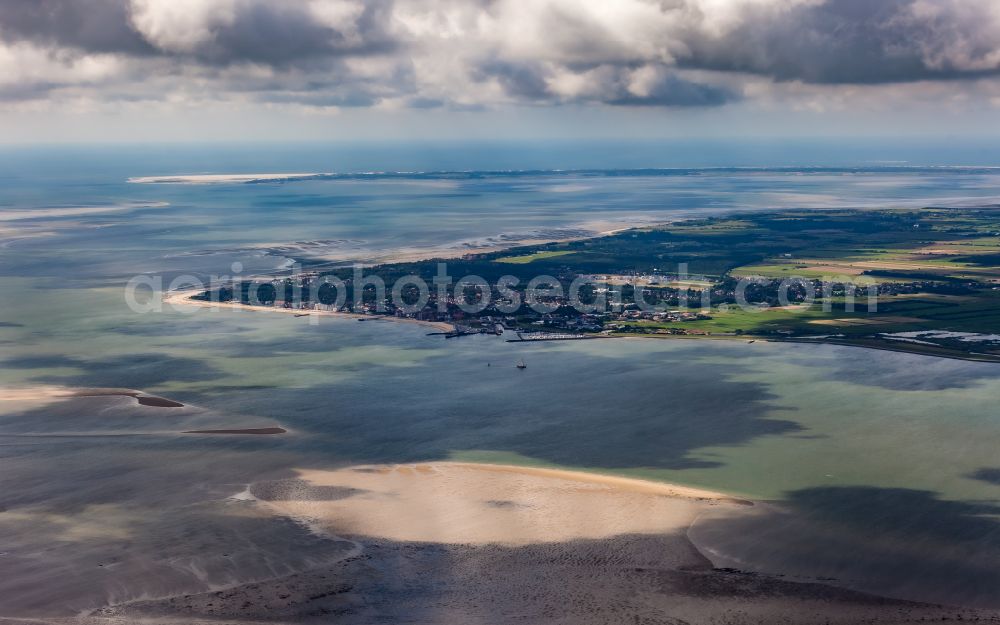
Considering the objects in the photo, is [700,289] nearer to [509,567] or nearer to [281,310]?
[281,310]

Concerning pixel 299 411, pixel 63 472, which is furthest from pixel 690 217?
pixel 63 472

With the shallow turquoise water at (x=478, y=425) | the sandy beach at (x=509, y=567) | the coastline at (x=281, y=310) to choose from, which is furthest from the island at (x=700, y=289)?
the sandy beach at (x=509, y=567)

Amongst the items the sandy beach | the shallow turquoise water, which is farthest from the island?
the sandy beach

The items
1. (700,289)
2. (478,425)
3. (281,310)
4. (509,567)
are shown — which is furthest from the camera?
(700,289)

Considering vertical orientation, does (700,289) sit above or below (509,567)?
above

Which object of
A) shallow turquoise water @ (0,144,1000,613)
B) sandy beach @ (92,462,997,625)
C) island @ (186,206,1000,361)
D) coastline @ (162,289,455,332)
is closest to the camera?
sandy beach @ (92,462,997,625)

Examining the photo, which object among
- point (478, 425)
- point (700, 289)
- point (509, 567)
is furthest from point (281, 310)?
point (509, 567)

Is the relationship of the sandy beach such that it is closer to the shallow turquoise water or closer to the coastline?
the shallow turquoise water

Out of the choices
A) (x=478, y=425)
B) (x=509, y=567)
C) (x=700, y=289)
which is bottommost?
(x=509, y=567)
